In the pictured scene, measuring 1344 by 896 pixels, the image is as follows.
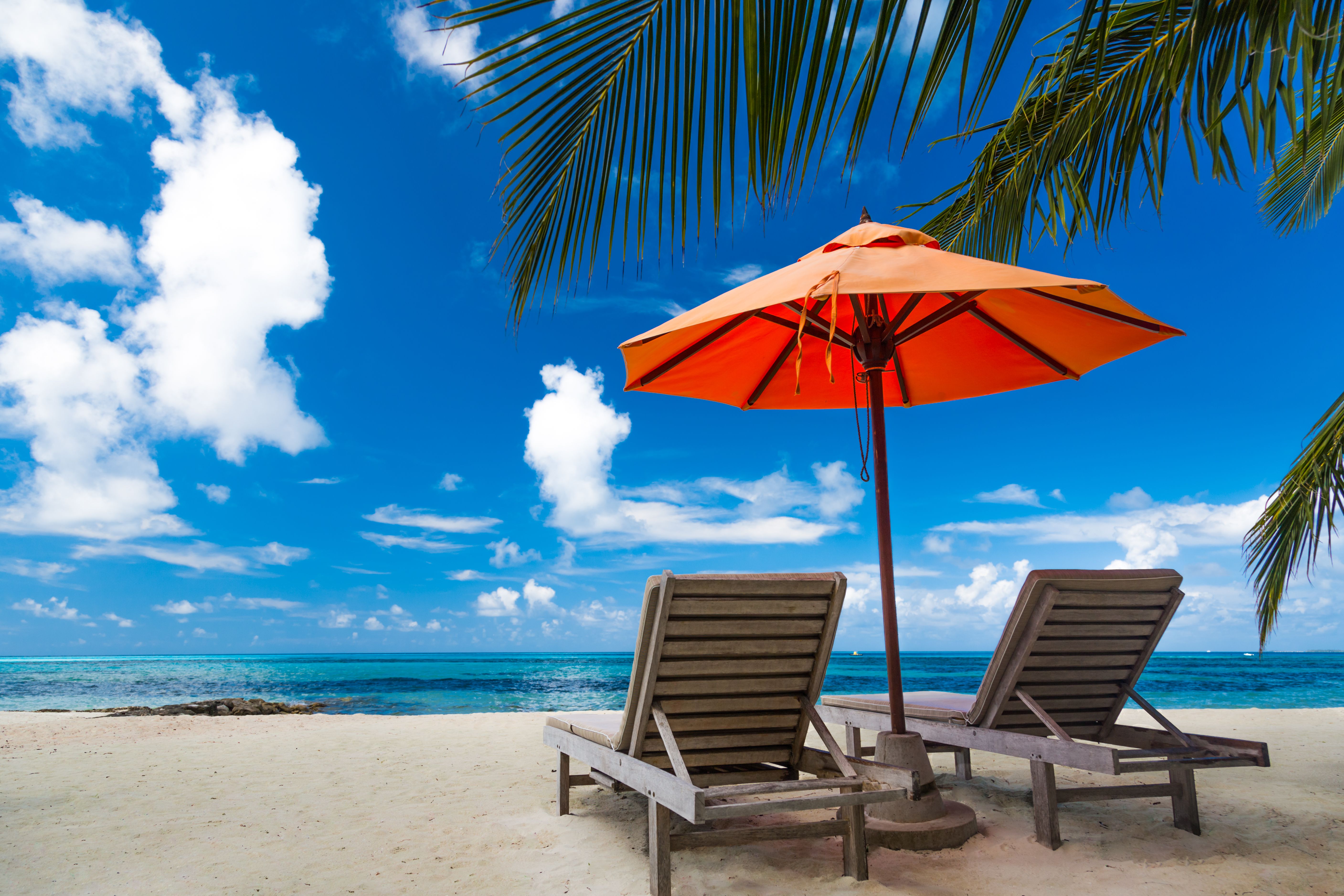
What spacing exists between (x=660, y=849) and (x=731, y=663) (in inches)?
27.6

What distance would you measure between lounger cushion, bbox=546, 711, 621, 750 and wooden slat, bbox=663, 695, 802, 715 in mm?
280

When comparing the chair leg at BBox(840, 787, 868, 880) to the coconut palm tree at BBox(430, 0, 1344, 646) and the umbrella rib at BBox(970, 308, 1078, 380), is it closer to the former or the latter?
the coconut palm tree at BBox(430, 0, 1344, 646)

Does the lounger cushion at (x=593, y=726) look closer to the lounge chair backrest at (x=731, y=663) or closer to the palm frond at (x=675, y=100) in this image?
the lounge chair backrest at (x=731, y=663)

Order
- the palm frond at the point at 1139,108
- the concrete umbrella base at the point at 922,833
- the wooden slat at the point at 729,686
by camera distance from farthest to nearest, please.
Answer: the concrete umbrella base at the point at 922,833 < the wooden slat at the point at 729,686 < the palm frond at the point at 1139,108

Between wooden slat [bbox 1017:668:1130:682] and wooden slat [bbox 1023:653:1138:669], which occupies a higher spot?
wooden slat [bbox 1023:653:1138:669]

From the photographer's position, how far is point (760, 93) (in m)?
1.25

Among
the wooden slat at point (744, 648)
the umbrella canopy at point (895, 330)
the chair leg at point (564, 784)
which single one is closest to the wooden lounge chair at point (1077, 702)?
the wooden slat at point (744, 648)

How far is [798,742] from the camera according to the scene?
2.98 metres

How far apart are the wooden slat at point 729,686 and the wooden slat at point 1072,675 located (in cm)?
114

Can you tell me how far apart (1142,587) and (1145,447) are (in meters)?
27.0

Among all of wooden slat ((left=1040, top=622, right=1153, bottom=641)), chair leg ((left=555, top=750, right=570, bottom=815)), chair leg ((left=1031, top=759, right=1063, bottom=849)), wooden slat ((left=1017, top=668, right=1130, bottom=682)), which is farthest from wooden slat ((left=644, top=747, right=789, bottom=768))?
wooden slat ((left=1040, top=622, right=1153, bottom=641))

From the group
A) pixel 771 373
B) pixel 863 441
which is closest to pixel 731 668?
pixel 863 441

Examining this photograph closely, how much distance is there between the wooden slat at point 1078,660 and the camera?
328cm

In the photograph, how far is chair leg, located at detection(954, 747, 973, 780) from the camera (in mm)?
4352
